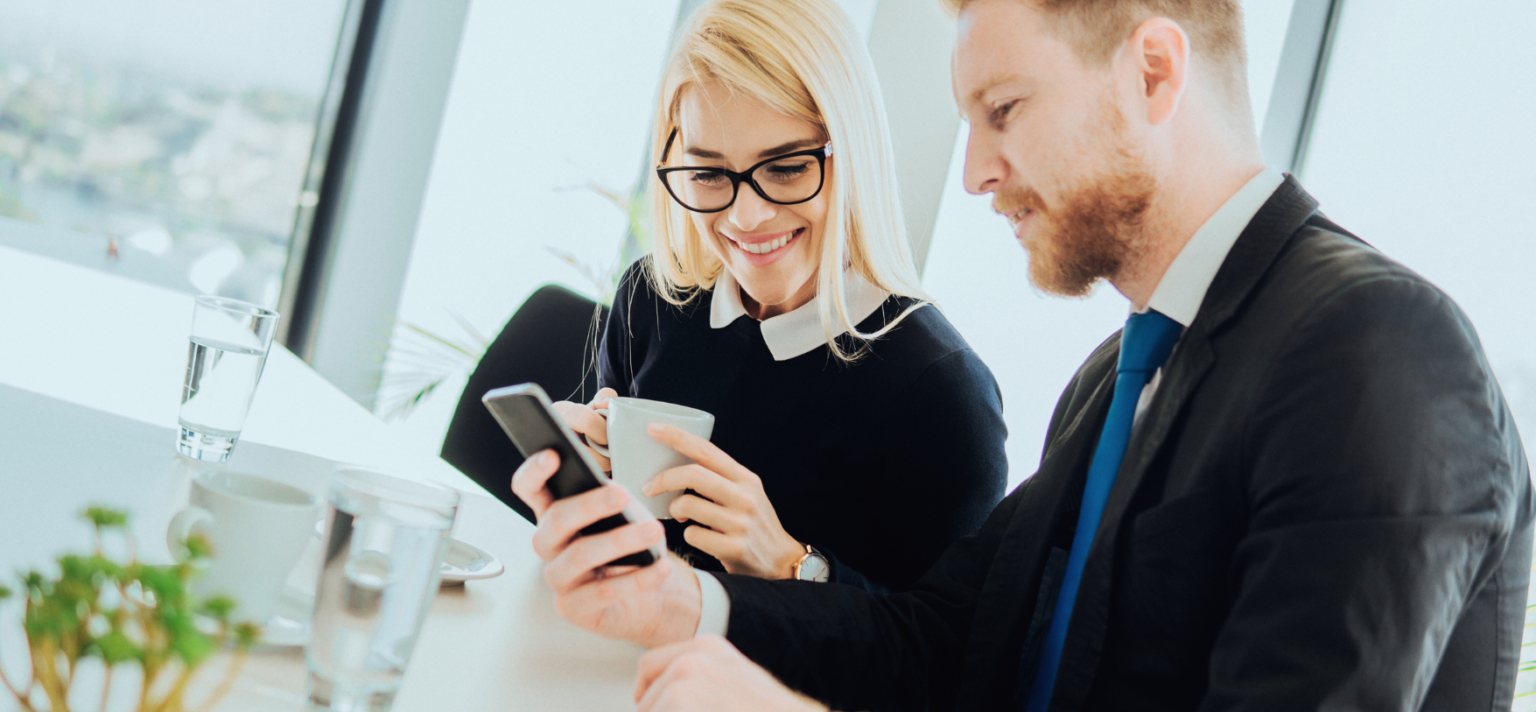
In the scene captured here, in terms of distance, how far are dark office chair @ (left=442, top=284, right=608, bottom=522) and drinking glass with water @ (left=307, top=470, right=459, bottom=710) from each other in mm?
1035

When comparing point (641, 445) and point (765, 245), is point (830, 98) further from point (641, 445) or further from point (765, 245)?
point (641, 445)

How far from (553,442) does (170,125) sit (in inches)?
134

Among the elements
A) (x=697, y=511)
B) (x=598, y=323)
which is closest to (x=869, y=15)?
(x=598, y=323)

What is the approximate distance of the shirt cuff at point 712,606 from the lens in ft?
3.31

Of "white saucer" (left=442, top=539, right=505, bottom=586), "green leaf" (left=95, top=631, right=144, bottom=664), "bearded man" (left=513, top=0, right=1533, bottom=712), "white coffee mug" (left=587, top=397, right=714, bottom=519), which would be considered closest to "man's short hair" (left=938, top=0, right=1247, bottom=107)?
"bearded man" (left=513, top=0, right=1533, bottom=712)

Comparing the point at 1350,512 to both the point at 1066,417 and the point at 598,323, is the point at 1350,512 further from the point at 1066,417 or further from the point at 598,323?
the point at 598,323

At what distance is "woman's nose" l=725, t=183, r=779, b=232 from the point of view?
5.07 ft

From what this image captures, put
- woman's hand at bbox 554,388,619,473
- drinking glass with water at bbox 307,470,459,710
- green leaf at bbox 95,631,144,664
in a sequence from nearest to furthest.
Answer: green leaf at bbox 95,631,144,664 → drinking glass with water at bbox 307,470,459,710 → woman's hand at bbox 554,388,619,473

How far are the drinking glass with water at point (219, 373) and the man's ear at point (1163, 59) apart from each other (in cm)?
97

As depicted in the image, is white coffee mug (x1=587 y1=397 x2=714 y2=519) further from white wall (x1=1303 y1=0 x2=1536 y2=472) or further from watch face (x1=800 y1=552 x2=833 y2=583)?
white wall (x1=1303 y1=0 x2=1536 y2=472)

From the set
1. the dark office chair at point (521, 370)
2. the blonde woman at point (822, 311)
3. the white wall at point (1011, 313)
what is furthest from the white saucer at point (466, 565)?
the white wall at point (1011, 313)

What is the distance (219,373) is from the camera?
1.09 meters

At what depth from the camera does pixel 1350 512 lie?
74 centimetres

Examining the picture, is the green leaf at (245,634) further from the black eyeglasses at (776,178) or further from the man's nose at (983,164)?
the black eyeglasses at (776,178)
